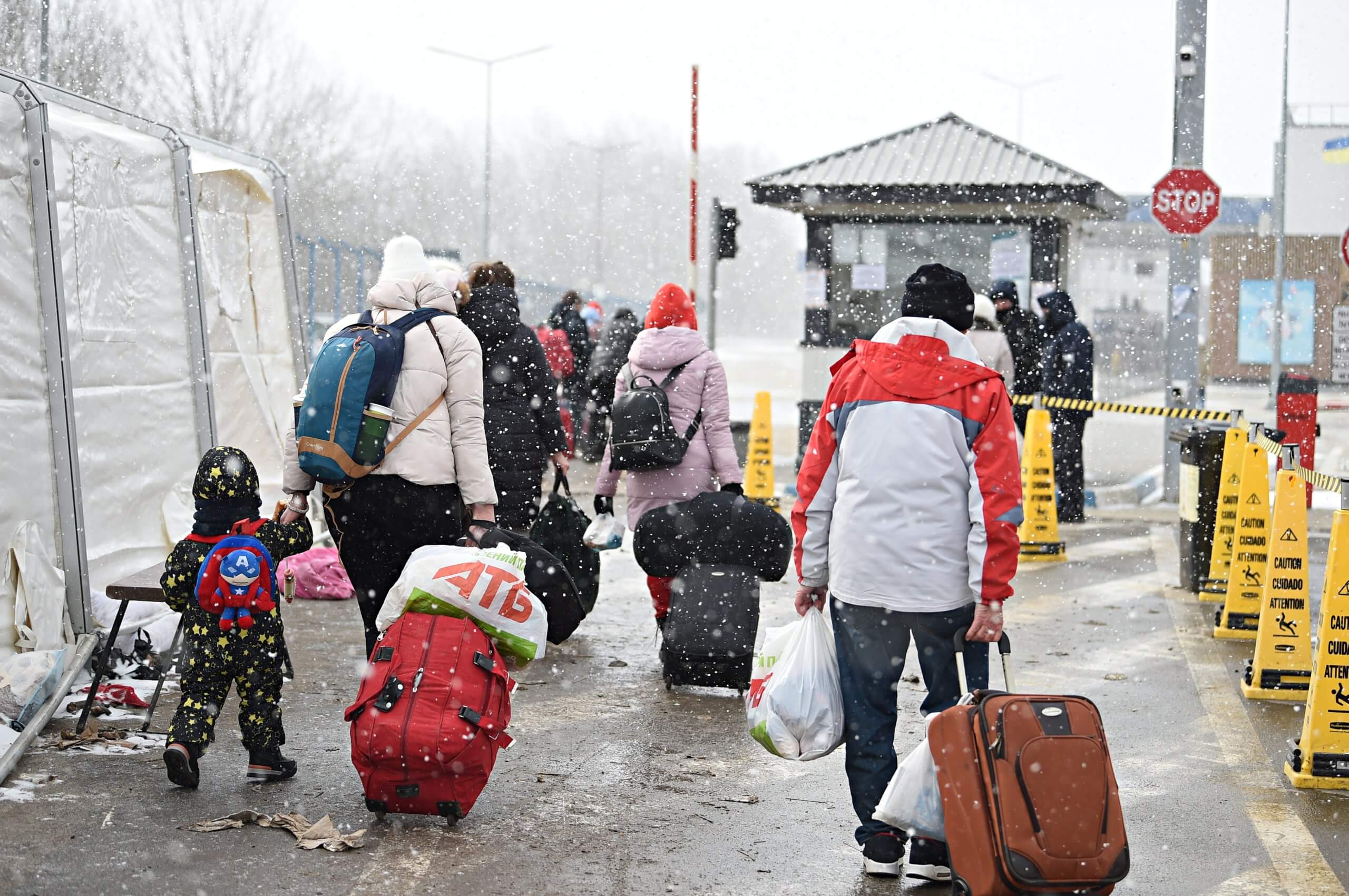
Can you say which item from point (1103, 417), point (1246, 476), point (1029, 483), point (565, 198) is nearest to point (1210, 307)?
point (1103, 417)

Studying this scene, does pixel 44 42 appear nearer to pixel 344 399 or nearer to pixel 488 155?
pixel 344 399

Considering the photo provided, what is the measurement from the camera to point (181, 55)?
32.2m

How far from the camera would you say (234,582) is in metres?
5.00

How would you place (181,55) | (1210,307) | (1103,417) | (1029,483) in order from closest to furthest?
(1029,483), (1103,417), (181,55), (1210,307)

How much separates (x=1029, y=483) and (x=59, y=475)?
7609 mm

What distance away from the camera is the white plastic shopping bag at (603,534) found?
7.51 meters

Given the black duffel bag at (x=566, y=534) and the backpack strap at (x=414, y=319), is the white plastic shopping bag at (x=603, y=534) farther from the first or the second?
the backpack strap at (x=414, y=319)

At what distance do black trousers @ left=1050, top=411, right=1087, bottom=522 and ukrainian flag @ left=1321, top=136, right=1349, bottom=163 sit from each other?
3323cm

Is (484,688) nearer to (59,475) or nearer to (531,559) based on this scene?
(531,559)

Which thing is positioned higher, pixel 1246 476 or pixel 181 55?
pixel 181 55

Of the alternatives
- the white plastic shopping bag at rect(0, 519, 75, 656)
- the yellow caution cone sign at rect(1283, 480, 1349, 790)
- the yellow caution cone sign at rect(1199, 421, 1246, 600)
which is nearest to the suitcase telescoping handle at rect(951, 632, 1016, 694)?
the yellow caution cone sign at rect(1283, 480, 1349, 790)

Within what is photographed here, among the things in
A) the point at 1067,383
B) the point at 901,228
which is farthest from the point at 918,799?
the point at 901,228

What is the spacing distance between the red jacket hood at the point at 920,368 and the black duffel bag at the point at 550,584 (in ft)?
5.00

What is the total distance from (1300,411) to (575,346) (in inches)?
352
